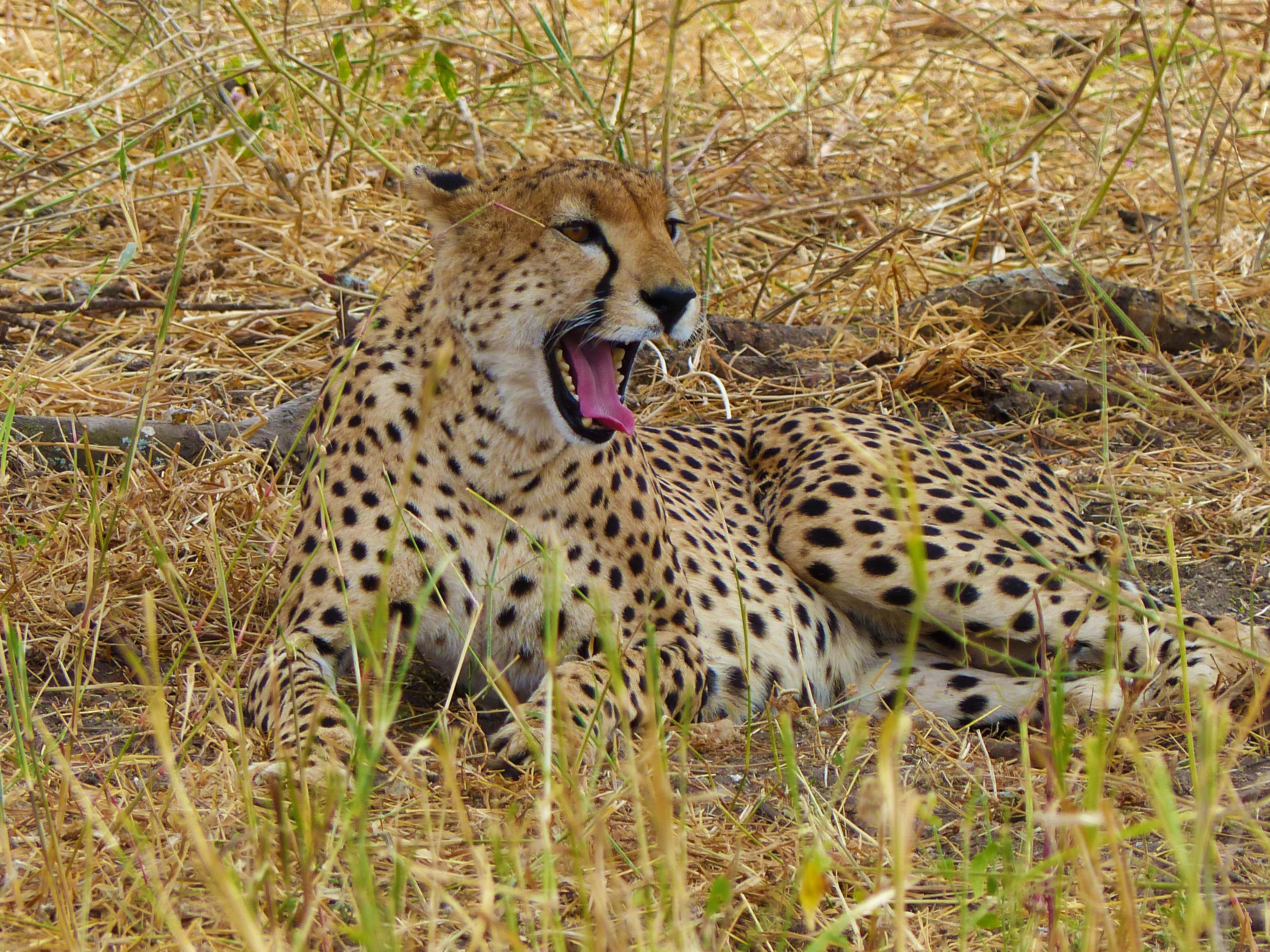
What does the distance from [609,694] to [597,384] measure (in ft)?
1.97

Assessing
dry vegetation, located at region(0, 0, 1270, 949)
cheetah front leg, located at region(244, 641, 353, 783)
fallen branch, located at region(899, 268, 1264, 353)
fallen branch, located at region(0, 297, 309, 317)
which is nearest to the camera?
dry vegetation, located at region(0, 0, 1270, 949)

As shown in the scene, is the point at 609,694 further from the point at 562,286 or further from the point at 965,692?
the point at 965,692

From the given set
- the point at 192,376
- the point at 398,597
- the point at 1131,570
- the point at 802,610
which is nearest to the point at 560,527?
the point at 398,597

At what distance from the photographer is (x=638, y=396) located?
4.54 m

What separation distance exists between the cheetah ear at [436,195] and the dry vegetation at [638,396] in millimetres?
750

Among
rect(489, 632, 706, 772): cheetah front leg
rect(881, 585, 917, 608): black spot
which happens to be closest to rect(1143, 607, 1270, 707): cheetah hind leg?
rect(881, 585, 917, 608): black spot

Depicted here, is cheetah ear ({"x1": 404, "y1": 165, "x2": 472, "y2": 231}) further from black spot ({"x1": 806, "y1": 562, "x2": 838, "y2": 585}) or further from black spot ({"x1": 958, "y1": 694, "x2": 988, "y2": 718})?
black spot ({"x1": 958, "y1": 694, "x2": 988, "y2": 718})

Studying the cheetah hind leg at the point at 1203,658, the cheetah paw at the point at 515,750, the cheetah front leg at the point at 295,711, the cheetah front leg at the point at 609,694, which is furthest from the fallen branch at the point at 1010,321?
the cheetah paw at the point at 515,750

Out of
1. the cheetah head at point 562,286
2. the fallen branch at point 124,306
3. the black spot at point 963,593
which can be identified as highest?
the cheetah head at point 562,286

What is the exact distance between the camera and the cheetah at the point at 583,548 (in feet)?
9.09

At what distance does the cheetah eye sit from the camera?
2.85m

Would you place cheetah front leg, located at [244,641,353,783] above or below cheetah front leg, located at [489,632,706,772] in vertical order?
below

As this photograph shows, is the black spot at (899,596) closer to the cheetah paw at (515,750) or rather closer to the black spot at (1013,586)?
the black spot at (1013,586)

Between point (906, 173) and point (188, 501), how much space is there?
3306mm
